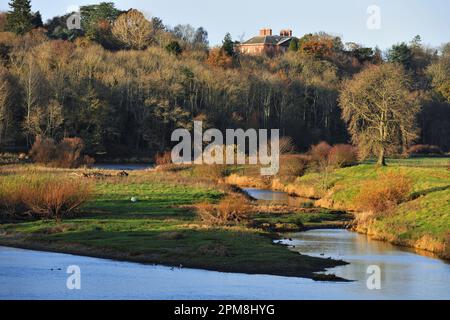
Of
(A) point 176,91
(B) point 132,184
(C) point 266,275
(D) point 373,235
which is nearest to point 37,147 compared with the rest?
(B) point 132,184

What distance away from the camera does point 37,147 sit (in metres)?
97.8

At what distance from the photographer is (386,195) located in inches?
2427

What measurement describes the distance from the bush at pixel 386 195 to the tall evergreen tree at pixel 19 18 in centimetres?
9521

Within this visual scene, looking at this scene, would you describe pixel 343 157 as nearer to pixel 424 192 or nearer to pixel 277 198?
pixel 277 198

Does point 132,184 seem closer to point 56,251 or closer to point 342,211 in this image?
point 342,211

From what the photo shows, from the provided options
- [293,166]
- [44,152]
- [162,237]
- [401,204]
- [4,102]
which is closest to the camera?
[162,237]

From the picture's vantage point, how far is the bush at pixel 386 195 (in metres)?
61.0

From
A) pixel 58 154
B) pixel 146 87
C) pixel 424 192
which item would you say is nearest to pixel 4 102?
pixel 58 154

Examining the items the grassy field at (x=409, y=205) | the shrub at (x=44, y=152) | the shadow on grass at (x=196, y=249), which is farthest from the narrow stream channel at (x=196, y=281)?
the shrub at (x=44, y=152)

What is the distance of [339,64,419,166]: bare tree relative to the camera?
260 feet

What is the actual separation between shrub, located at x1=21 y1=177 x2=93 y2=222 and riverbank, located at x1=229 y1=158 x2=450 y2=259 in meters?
19.5

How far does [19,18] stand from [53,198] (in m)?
98.8

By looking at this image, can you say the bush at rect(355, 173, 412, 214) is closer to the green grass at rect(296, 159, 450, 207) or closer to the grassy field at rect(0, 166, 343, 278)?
the green grass at rect(296, 159, 450, 207)

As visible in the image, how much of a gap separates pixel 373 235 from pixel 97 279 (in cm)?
2392
